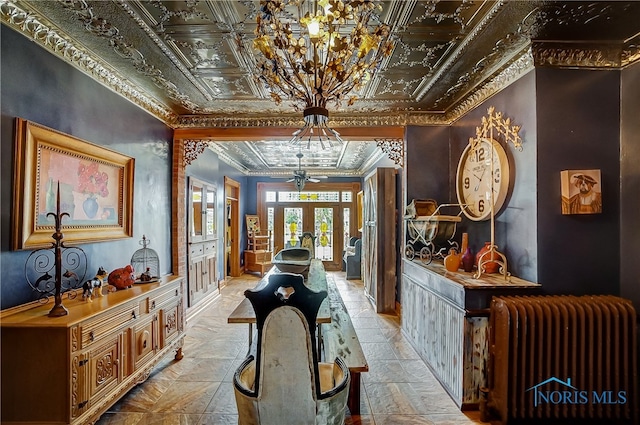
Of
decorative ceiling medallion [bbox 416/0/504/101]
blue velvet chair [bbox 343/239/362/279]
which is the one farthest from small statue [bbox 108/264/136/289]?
blue velvet chair [bbox 343/239/362/279]

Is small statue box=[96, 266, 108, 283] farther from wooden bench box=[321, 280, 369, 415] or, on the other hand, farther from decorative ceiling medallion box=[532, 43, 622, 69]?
decorative ceiling medallion box=[532, 43, 622, 69]

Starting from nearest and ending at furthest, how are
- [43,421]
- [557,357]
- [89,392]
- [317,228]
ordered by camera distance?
[43,421] < [89,392] < [557,357] < [317,228]

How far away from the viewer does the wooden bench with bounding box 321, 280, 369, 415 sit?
94.6 inches

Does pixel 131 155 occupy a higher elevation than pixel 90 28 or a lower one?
lower

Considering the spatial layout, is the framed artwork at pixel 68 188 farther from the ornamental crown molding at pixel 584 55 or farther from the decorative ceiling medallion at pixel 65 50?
the ornamental crown molding at pixel 584 55

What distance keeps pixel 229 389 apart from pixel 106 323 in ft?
3.94

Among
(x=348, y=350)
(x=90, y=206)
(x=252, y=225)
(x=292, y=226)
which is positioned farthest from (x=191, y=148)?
(x=292, y=226)

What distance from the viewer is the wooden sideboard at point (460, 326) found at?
2.47 m

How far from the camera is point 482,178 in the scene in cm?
322

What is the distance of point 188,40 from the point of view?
2479 mm

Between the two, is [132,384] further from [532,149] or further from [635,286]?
[635,286]

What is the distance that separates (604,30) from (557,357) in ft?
7.47

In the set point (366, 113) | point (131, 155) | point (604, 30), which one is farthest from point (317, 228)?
point (604, 30)

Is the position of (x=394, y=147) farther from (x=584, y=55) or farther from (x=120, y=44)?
(x=120, y=44)
